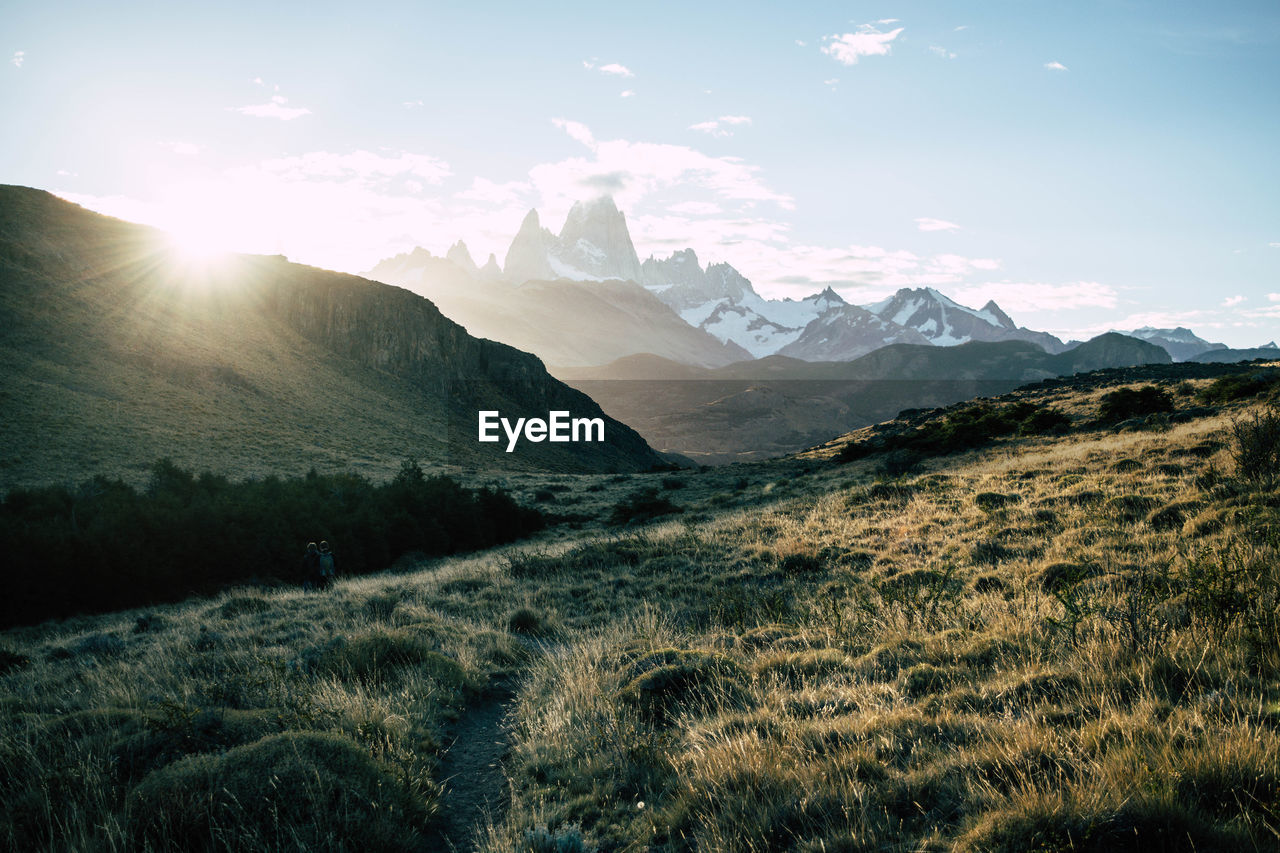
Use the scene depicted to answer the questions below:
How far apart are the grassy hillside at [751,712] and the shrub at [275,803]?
0.02 meters

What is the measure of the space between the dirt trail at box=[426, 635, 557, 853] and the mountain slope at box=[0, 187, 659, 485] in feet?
155

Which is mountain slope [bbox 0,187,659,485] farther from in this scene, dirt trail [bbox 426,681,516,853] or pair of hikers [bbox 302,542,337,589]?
dirt trail [bbox 426,681,516,853]

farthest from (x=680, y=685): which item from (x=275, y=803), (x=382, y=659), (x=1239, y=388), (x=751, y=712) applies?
(x=1239, y=388)

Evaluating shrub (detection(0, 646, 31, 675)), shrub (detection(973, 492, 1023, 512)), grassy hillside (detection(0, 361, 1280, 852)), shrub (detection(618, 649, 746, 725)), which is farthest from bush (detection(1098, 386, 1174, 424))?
shrub (detection(0, 646, 31, 675))

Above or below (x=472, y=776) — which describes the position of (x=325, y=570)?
below

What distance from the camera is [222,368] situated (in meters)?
70.9

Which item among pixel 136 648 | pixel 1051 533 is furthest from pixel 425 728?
pixel 1051 533

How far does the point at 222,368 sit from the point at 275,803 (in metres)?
81.7

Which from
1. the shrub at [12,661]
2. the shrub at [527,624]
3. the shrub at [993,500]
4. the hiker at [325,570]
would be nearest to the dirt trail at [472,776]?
the shrub at [527,624]

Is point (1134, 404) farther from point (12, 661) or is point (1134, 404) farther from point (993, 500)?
point (12, 661)

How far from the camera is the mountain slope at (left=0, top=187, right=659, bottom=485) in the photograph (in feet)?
165

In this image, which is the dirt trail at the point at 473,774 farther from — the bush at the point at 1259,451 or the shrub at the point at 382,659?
the bush at the point at 1259,451

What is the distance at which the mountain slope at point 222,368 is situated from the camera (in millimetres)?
50156

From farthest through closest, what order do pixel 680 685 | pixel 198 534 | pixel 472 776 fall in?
pixel 198 534 → pixel 680 685 → pixel 472 776
